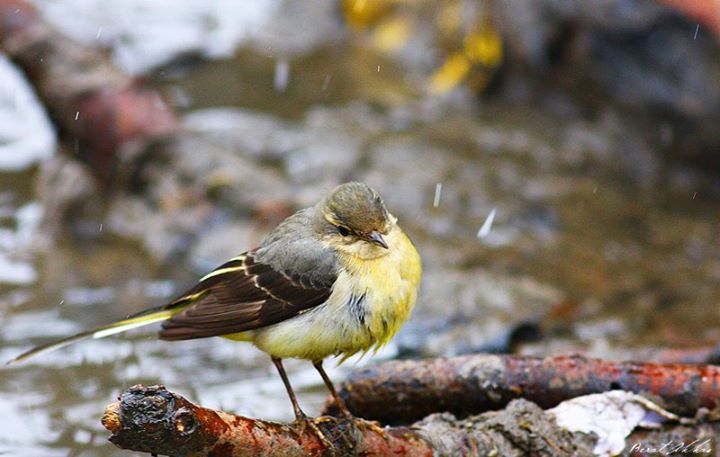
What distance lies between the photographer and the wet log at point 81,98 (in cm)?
885

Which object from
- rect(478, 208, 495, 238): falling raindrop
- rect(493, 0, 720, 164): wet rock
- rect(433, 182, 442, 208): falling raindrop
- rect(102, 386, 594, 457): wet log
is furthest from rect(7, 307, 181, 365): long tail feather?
rect(493, 0, 720, 164): wet rock

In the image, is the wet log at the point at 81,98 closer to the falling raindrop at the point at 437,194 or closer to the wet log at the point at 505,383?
the falling raindrop at the point at 437,194

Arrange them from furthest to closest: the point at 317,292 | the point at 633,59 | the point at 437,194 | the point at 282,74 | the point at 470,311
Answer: the point at 282,74 → the point at 633,59 → the point at 437,194 → the point at 470,311 → the point at 317,292

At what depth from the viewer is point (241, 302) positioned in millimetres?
4738

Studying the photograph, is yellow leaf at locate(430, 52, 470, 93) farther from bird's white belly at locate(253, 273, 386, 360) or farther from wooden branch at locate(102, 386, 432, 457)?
wooden branch at locate(102, 386, 432, 457)

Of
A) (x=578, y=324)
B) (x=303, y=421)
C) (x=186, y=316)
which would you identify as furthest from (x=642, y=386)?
(x=578, y=324)

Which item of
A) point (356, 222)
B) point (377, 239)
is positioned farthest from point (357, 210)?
point (377, 239)

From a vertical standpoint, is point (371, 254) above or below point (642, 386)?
above

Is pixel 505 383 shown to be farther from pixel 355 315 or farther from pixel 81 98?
pixel 81 98

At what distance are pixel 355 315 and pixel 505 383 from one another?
2.48ft

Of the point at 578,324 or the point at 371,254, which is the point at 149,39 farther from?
the point at 371,254

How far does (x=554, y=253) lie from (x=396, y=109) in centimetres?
262

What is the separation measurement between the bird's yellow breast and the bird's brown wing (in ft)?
0.19

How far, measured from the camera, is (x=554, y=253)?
8078 millimetres
